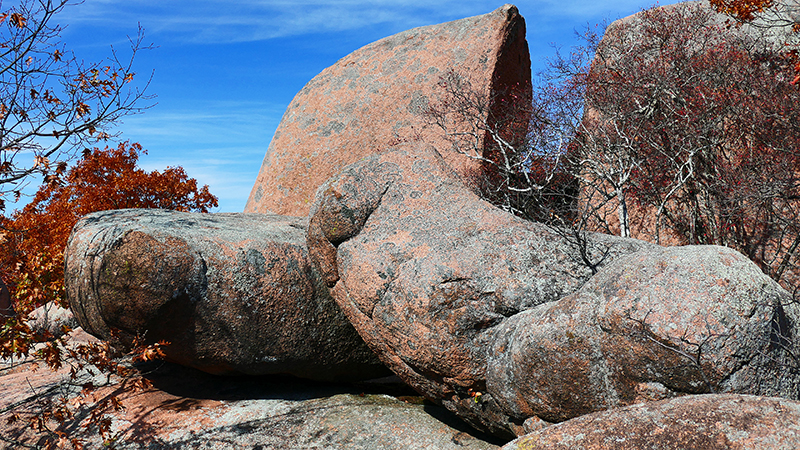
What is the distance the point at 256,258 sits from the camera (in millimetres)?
5781

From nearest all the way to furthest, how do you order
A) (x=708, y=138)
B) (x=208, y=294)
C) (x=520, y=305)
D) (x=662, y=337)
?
(x=662, y=337), (x=520, y=305), (x=208, y=294), (x=708, y=138)

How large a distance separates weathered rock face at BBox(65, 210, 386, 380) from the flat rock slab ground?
36cm

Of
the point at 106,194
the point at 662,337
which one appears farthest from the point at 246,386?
the point at 106,194

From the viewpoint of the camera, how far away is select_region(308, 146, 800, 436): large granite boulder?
349cm

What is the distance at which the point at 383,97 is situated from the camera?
10.1m

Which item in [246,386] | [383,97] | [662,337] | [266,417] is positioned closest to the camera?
[662,337]

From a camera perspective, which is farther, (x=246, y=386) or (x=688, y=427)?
(x=246, y=386)

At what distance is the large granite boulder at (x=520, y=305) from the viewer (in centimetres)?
349

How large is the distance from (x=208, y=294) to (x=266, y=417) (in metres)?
1.36

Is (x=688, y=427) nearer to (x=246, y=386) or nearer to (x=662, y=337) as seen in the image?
(x=662, y=337)

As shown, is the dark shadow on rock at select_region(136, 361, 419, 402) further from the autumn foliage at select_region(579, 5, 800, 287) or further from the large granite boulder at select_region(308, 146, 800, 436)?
the autumn foliage at select_region(579, 5, 800, 287)

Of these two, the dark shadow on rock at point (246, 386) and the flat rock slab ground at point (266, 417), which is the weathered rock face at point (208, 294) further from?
the flat rock slab ground at point (266, 417)

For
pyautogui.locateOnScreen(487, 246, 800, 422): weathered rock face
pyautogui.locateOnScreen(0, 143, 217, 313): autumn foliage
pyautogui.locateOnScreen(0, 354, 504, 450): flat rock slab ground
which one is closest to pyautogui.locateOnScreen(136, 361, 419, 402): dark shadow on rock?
pyautogui.locateOnScreen(0, 354, 504, 450): flat rock slab ground

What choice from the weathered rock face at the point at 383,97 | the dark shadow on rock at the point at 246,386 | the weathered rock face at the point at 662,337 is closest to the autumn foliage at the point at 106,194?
the weathered rock face at the point at 383,97
